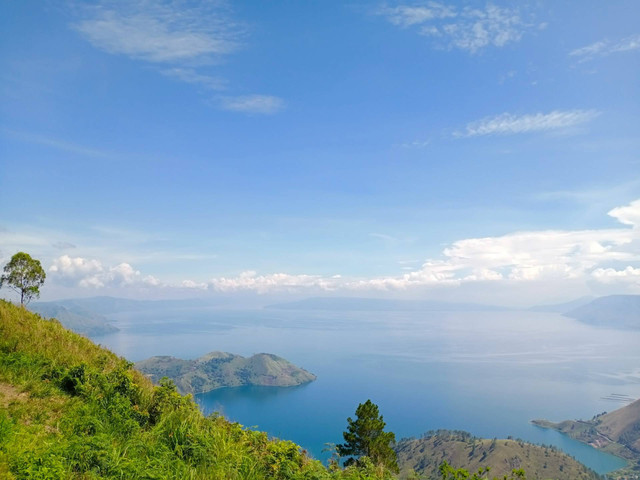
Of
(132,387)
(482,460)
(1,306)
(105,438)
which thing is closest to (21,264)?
(1,306)

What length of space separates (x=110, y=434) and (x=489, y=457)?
194 m

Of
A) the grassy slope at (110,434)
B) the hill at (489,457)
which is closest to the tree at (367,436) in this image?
the grassy slope at (110,434)

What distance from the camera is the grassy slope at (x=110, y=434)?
18.2 ft

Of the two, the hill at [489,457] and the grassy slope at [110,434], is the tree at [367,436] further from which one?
the hill at [489,457]

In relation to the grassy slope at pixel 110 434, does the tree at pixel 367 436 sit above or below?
below

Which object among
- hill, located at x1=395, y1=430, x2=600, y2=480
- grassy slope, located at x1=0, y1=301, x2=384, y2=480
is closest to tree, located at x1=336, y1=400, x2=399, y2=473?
grassy slope, located at x1=0, y1=301, x2=384, y2=480

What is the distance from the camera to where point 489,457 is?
519 feet

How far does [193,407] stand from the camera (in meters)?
9.02

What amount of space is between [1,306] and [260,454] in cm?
1206

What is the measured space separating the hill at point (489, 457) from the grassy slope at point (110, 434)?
547ft

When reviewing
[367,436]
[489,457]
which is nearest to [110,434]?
[367,436]

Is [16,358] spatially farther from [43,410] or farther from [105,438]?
[105,438]

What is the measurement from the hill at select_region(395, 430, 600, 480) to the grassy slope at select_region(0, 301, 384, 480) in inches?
6570

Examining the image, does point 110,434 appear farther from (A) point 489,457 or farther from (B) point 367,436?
(A) point 489,457
